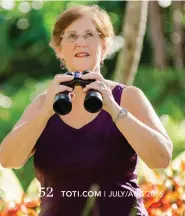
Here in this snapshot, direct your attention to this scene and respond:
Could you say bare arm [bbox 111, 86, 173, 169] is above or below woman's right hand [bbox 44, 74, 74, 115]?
below

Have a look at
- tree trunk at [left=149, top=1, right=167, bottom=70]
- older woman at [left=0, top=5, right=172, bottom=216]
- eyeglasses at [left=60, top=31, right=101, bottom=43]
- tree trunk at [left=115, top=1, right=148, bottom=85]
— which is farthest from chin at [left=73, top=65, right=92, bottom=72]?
tree trunk at [left=149, top=1, right=167, bottom=70]

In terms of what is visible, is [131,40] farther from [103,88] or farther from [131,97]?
[103,88]

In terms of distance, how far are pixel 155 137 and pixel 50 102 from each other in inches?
15.0

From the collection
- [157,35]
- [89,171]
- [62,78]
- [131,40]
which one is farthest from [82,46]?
[157,35]

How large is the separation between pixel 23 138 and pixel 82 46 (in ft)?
1.27

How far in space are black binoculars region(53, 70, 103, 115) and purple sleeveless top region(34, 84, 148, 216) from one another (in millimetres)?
149

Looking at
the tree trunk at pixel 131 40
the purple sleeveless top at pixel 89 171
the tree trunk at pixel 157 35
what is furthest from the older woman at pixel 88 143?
the tree trunk at pixel 157 35

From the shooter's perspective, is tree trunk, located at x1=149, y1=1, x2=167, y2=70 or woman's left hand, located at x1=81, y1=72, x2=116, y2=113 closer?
woman's left hand, located at x1=81, y1=72, x2=116, y2=113

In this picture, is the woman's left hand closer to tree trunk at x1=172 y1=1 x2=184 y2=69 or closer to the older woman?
the older woman

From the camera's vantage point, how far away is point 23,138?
2.55 meters

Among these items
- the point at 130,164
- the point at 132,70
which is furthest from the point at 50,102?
the point at 132,70

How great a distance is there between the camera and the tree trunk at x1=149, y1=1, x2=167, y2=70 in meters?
12.1

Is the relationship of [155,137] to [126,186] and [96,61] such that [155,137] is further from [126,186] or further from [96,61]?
[96,61]

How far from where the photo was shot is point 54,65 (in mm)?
12672
